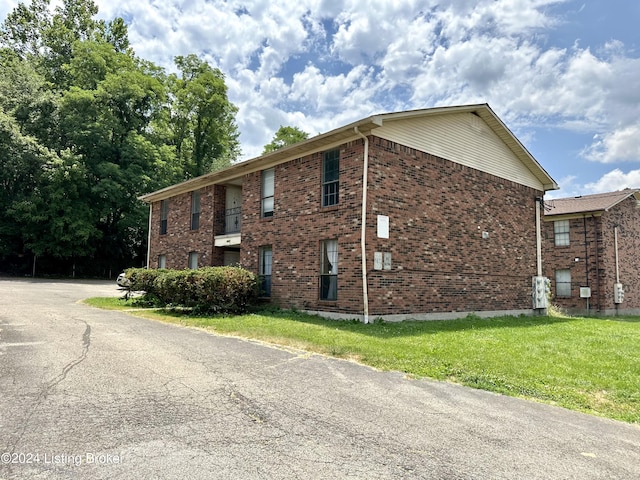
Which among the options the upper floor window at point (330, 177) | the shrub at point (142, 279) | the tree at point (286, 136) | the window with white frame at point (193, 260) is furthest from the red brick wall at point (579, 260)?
the tree at point (286, 136)

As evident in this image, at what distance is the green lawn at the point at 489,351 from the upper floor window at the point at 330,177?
3.42 metres

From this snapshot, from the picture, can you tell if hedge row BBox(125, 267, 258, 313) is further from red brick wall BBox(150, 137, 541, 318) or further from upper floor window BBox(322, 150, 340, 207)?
upper floor window BBox(322, 150, 340, 207)

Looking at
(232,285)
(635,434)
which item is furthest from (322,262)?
(635,434)

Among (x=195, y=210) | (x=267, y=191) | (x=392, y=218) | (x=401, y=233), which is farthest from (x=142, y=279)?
(x=401, y=233)

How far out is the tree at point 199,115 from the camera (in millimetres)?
41844

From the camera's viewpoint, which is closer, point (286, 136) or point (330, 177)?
point (330, 177)

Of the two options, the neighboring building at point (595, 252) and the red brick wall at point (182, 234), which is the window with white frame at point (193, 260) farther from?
the neighboring building at point (595, 252)

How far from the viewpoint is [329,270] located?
41.2 ft

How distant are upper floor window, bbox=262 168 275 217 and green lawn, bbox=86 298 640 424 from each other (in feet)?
12.2

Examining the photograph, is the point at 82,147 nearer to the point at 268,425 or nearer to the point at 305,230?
the point at 305,230

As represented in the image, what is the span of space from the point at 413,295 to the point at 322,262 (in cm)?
271

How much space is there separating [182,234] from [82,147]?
1892cm

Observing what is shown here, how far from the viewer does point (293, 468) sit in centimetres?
335

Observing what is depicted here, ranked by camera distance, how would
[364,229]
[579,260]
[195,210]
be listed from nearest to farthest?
[364,229] < [195,210] < [579,260]
